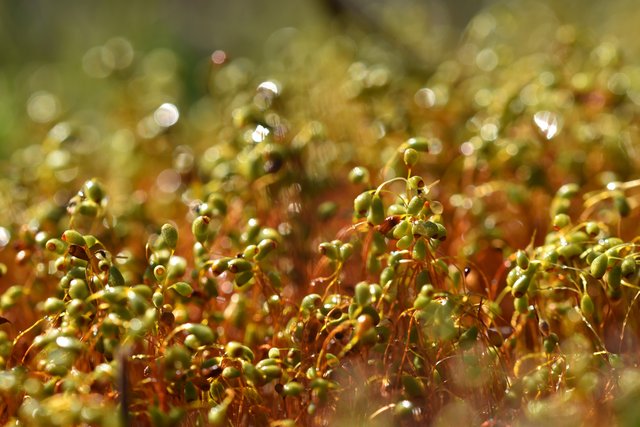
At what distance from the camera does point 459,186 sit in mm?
1291

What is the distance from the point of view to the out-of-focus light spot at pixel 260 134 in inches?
42.8

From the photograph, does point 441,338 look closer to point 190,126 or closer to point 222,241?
point 222,241

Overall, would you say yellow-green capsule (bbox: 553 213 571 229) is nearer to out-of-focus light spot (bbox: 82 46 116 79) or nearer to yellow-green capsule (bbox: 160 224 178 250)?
yellow-green capsule (bbox: 160 224 178 250)

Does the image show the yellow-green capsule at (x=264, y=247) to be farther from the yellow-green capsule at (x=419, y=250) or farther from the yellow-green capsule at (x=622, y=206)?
the yellow-green capsule at (x=622, y=206)

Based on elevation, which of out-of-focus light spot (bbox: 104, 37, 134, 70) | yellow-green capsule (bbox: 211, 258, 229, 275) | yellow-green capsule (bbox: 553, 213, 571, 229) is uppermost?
yellow-green capsule (bbox: 553, 213, 571, 229)

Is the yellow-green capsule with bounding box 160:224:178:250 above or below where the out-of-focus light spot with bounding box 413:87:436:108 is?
below

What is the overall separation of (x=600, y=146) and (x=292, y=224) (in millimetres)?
517

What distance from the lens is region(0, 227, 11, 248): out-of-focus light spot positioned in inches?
43.8

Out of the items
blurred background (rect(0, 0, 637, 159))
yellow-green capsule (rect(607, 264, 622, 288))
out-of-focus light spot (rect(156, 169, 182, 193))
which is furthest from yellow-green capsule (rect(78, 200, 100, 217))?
blurred background (rect(0, 0, 637, 159))

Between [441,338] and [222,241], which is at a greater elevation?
[441,338]

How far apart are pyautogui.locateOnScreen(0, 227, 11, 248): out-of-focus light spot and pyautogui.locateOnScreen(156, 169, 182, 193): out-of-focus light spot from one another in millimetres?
392

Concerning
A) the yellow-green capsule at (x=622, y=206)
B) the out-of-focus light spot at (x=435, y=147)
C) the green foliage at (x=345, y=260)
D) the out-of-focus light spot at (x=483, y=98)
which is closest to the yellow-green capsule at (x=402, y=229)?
the green foliage at (x=345, y=260)

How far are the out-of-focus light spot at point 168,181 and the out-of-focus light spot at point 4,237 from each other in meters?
0.39

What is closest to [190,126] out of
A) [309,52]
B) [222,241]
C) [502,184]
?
[309,52]
